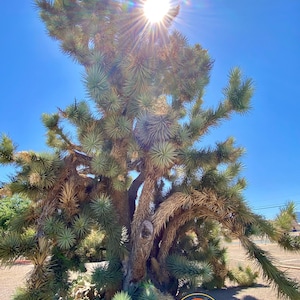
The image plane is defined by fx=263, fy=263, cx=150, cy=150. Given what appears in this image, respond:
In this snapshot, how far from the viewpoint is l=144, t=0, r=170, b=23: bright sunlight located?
517 centimetres

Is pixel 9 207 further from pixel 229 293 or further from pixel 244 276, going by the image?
pixel 229 293

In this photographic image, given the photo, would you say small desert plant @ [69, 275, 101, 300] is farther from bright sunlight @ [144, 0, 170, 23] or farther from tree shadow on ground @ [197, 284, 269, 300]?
bright sunlight @ [144, 0, 170, 23]

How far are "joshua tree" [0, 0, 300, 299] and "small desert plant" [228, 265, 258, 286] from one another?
2.48m

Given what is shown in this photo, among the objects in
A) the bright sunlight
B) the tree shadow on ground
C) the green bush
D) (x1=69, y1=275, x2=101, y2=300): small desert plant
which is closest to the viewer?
(x1=69, y1=275, x2=101, y2=300): small desert plant

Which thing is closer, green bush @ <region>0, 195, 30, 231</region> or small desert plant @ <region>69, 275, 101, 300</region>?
small desert plant @ <region>69, 275, 101, 300</region>

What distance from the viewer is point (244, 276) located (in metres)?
7.38

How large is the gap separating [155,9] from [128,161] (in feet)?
10.1

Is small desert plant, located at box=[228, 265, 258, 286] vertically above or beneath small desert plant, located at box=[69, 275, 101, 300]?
above

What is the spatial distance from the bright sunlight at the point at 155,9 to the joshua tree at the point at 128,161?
0.12 meters

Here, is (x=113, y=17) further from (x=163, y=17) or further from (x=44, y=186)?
(x=44, y=186)

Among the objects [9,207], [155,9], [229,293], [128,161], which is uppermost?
[9,207]

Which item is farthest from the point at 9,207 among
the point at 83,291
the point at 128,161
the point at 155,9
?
the point at 155,9

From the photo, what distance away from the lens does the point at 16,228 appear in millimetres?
4742

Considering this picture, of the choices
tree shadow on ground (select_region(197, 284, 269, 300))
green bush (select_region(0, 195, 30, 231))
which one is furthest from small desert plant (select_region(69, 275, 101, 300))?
green bush (select_region(0, 195, 30, 231))
